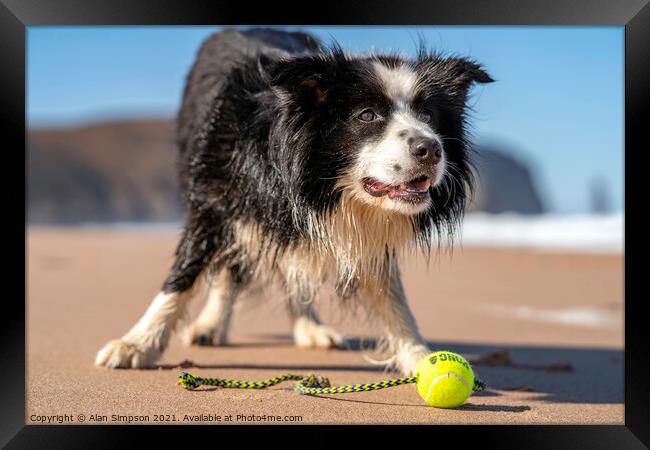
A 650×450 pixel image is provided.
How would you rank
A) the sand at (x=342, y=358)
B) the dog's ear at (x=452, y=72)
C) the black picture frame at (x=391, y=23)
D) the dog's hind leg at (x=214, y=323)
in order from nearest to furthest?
the black picture frame at (x=391, y=23), the sand at (x=342, y=358), the dog's ear at (x=452, y=72), the dog's hind leg at (x=214, y=323)

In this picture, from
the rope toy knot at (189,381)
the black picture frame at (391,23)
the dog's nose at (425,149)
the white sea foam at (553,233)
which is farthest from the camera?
the white sea foam at (553,233)

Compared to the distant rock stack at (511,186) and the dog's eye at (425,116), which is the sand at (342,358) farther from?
the distant rock stack at (511,186)

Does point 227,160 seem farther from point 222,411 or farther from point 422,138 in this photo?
point 222,411

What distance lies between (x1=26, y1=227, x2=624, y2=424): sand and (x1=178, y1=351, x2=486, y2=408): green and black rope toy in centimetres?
4

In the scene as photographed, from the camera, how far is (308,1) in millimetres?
2709

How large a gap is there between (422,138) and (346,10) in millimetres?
653

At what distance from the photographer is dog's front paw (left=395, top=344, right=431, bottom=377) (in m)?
3.72

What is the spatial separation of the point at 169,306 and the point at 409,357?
132 centimetres

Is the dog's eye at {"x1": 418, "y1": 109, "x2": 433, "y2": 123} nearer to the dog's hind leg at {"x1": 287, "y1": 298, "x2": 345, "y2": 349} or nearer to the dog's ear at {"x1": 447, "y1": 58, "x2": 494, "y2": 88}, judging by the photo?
the dog's ear at {"x1": 447, "y1": 58, "x2": 494, "y2": 88}

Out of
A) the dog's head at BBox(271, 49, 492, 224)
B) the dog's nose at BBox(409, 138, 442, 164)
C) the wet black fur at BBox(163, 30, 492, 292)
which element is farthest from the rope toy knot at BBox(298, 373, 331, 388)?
the dog's nose at BBox(409, 138, 442, 164)

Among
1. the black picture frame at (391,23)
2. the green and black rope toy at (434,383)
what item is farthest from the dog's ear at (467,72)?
the green and black rope toy at (434,383)

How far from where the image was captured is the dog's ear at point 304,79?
10.7 feet

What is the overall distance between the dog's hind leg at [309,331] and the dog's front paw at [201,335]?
530 mm

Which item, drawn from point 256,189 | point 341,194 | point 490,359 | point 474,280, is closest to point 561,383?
point 490,359
